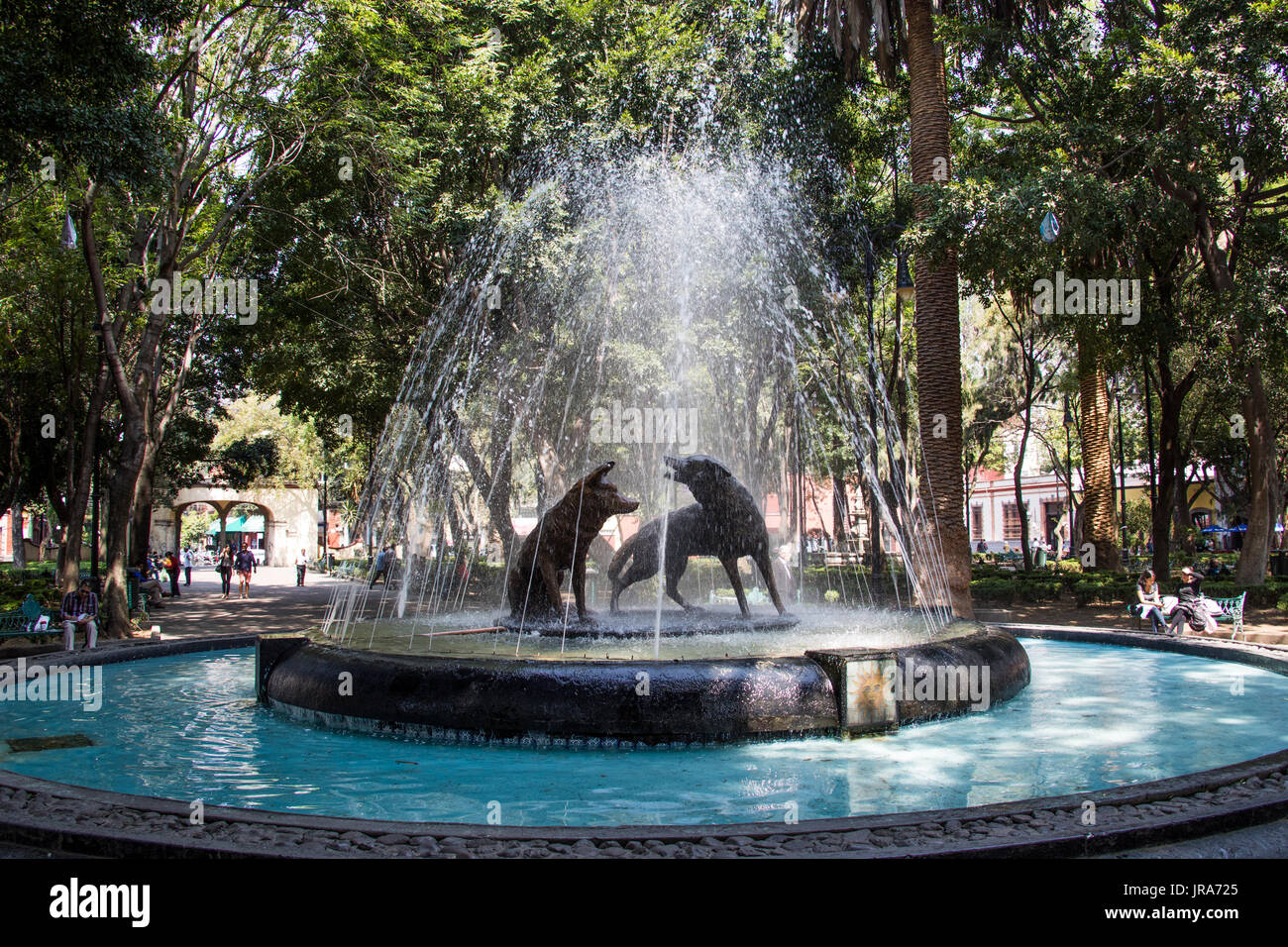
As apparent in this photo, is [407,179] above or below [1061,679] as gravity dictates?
above

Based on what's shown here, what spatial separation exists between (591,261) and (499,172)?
2929mm

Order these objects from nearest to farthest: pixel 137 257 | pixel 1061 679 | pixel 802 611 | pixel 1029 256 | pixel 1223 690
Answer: pixel 1223 690
pixel 1061 679
pixel 802 611
pixel 1029 256
pixel 137 257

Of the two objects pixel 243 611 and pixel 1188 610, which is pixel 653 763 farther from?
pixel 243 611

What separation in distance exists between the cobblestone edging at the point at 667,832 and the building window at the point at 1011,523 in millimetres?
59466

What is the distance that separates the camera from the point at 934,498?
600 inches

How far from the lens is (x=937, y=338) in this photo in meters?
15.5

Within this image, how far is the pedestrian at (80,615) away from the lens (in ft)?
39.9

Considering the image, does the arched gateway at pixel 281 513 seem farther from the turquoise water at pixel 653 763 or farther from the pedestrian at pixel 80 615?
the turquoise water at pixel 653 763

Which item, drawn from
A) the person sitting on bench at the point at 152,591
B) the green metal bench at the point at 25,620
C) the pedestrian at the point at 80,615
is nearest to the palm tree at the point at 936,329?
the pedestrian at the point at 80,615

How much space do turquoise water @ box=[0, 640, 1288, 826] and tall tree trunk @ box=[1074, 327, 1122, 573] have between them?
14387 mm

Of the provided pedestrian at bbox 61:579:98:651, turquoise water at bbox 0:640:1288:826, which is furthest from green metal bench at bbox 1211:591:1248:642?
pedestrian at bbox 61:579:98:651

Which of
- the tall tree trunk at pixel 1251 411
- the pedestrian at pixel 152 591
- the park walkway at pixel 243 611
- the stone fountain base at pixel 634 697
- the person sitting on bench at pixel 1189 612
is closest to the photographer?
the stone fountain base at pixel 634 697
